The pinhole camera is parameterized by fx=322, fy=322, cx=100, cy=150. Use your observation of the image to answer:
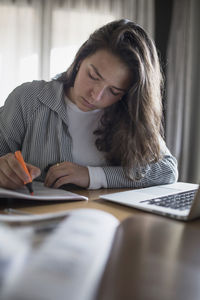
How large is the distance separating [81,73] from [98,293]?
35.4 inches

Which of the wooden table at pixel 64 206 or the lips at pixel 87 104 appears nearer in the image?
the wooden table at pixel 64 206

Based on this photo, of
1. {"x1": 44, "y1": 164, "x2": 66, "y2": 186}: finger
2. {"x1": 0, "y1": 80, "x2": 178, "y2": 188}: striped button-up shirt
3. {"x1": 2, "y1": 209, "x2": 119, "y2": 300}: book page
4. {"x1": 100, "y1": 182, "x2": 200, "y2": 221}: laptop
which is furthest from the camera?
{"x1": 0, "y1": 80, "x2": 178, "y2": 188}: striped button-up shirt

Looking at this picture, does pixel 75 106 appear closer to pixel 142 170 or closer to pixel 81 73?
pixel 81 73

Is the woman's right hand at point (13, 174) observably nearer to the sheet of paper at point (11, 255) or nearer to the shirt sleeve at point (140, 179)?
the shirt sleeve at point (140, 179)

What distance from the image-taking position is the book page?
10.1 inches

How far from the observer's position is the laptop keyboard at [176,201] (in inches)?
28.0

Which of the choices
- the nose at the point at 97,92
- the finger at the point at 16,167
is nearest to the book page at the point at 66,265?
the finger at the point at 16,167

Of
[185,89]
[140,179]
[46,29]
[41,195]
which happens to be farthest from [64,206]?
[46,29]

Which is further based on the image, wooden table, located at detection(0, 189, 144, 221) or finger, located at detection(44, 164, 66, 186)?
finger, located at detection(44, 164, 66, 186)

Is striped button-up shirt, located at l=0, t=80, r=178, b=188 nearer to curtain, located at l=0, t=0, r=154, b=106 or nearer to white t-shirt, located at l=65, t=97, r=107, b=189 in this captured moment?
white t-shirt, located at l=65, t=97, r=107, b=189

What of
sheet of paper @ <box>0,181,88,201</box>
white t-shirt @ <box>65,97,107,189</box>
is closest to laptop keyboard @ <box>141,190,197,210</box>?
sheet of paper @ <box>0,181,88,201</box>

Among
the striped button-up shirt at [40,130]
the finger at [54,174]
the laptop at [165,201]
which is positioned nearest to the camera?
the laptop at [165,201]

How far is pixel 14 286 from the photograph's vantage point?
0.26 meters

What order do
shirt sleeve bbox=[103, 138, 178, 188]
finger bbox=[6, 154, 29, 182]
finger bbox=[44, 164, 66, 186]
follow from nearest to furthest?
finger bbox=[6, 154, 29, 182], finger bbox=[44, 164, 66, 186], shirt sleeve bbox=[103, 138, 178, 188]
